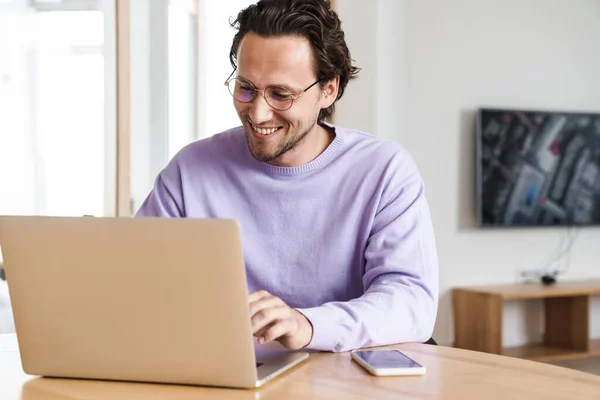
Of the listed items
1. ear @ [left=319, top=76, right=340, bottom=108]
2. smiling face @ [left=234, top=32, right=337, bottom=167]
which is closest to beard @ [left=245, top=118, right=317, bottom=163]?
smiling face @ [left=234, top=32, right=337, bottom=167]

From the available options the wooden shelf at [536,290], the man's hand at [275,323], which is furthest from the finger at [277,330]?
the wooden shelf at [536,290]

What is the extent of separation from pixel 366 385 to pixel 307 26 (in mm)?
938

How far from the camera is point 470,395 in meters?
1.02

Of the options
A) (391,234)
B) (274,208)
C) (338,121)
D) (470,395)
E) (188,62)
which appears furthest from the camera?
(338,121)

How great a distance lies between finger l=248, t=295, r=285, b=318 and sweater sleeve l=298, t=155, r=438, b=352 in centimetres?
9

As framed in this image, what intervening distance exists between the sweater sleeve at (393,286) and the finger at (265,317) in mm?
94

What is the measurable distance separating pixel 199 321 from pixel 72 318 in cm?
19

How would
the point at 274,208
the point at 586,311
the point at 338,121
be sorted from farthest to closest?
1. the point at 586,311
2. the point at 338,121
3. the point at 274,208

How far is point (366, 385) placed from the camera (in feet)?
3.50

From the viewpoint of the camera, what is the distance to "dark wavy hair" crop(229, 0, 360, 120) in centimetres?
170

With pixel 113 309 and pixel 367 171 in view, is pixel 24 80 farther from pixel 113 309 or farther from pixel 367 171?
pixel 113 309

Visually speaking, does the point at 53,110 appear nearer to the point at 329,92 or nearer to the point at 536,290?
the point at 329,92

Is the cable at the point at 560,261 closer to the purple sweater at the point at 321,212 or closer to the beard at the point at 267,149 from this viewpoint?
the purple sweater at the point at 321,212

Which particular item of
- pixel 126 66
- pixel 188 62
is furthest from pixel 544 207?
pixel 126 66
